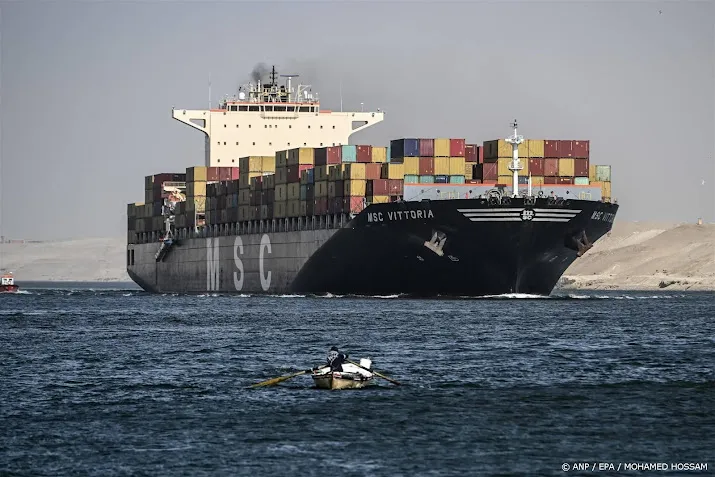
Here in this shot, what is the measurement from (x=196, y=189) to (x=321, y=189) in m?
28.4

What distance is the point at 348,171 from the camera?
91125 mm

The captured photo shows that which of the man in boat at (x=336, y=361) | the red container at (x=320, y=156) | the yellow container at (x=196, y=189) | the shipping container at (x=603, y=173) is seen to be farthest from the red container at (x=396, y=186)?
the man in boat at (x=336, y=361)

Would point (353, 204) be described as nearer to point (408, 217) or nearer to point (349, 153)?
point (349, 153)

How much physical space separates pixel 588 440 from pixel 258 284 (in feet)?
→ 257

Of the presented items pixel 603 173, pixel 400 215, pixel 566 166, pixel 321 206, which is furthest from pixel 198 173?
pixel 566 166

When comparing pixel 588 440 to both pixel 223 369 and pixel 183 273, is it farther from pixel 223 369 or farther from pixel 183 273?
pixel 183 273

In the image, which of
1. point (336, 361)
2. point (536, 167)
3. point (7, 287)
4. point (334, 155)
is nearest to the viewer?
point (336, 361)

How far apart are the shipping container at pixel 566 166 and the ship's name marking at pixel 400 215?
Result: 1195 centimetres

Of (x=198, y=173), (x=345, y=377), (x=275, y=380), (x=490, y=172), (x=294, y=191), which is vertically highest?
(x=198, y=173)

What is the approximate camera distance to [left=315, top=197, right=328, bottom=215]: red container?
94.6m

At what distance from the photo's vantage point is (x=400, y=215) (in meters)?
83.8

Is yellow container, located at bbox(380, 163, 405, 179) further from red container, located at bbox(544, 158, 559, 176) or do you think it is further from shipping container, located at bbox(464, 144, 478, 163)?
red container, located at bbox(544, 158, 559, 176)

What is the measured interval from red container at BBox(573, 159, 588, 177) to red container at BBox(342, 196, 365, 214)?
1379 cm

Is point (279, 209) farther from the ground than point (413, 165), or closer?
closer
